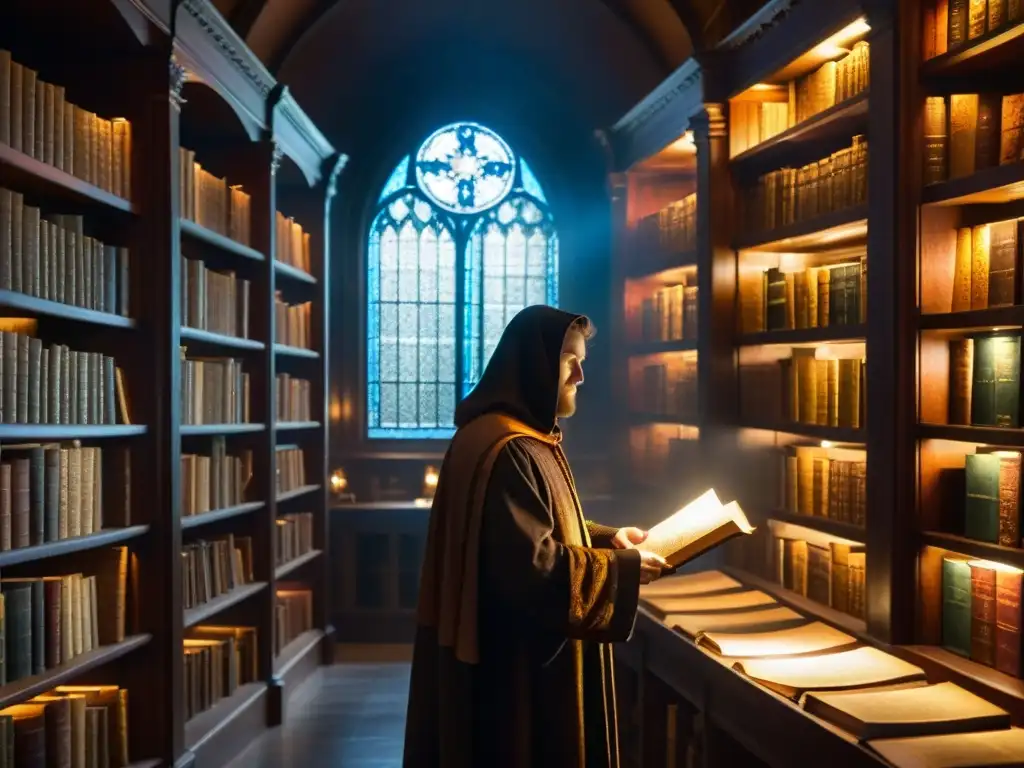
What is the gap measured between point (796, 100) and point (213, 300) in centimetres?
266

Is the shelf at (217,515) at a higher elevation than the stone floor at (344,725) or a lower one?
higher

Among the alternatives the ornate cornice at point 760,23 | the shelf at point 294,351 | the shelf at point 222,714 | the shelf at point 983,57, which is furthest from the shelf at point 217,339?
the shelf at point 983,57

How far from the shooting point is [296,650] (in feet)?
20.9

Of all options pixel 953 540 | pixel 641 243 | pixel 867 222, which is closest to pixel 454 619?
pixel 953 540

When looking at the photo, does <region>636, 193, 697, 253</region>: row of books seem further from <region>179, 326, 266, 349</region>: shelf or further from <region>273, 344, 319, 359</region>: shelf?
<region>179, 326, 266, 349</region>: shelf

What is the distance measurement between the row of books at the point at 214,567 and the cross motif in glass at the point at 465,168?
3219 millimetres

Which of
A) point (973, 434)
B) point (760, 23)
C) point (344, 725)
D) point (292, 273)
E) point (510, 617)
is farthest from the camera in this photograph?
point (292, 273)

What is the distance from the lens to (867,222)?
11.9 ft

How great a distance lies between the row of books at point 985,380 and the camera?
3.02 metres

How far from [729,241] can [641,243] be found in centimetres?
147

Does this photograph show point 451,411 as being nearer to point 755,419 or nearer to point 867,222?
point 755,419

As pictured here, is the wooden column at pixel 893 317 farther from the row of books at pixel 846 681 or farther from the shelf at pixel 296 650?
the shelf at pixel 296 650

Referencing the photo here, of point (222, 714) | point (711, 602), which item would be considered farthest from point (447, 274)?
point (711, 602)

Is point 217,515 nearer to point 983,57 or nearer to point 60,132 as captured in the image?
point 60,132
